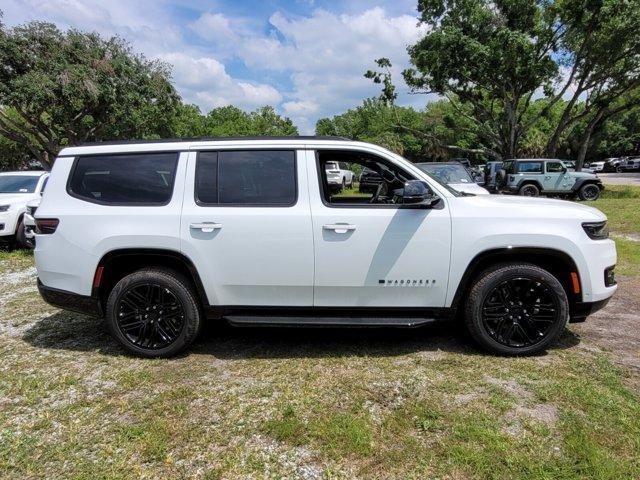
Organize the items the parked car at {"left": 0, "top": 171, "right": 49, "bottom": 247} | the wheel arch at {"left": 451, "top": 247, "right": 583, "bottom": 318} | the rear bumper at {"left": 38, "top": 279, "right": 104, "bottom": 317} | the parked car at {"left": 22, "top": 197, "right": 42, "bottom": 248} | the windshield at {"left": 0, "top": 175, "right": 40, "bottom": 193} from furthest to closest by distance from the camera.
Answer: the windshield at {"left": 0, "top": 175, "right": 40, "bottom": 193} < the parked car at {"left": 0, "top": 171, "right": 49, "bottom": 247} < the parked car at {"left": 22, "top": 197, "right": 42, "bottom": 248} < the rear bumper at {"left": 38, "top": 279, "right": 104, "bottom": 317} < the wheel arch at {"left": 451, "top": 247, "right": 583, "bottom": 318}

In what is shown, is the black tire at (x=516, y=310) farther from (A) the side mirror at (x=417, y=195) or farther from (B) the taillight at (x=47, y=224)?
(B) the taillight at (x=47, y=224)

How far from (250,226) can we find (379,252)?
1092mm

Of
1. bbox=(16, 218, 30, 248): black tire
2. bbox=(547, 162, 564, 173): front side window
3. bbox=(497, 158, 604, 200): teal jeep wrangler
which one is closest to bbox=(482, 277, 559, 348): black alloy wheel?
bbox=(16, 218, 30, 248): black tire

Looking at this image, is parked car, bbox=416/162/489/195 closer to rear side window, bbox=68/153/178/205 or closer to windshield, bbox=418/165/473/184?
windshield, bbox=418/165/473/184

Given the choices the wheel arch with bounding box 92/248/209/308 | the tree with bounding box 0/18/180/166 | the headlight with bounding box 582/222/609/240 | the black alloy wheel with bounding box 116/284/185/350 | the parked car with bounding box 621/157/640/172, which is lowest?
the black alloy wheel with bounding box 116/284/185/350

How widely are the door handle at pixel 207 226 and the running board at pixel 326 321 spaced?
0.79 metres

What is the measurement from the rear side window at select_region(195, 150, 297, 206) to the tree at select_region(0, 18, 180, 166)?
17.4 metres

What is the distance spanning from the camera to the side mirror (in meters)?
3.40

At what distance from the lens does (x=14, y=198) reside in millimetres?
8617

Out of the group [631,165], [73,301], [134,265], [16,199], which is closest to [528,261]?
[134,265]

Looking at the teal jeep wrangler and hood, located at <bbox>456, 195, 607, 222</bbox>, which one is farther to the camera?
the teal jeep wrangler

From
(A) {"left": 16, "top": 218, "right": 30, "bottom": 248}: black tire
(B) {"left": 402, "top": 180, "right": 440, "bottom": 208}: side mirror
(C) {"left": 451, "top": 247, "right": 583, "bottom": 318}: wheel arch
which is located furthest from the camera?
(A) {"left": 16, "top": 218, "right": 30, "bottom": 248}: black tire

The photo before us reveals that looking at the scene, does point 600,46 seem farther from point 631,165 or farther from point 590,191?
point 631,165

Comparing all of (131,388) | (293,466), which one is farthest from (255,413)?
(131,388)
